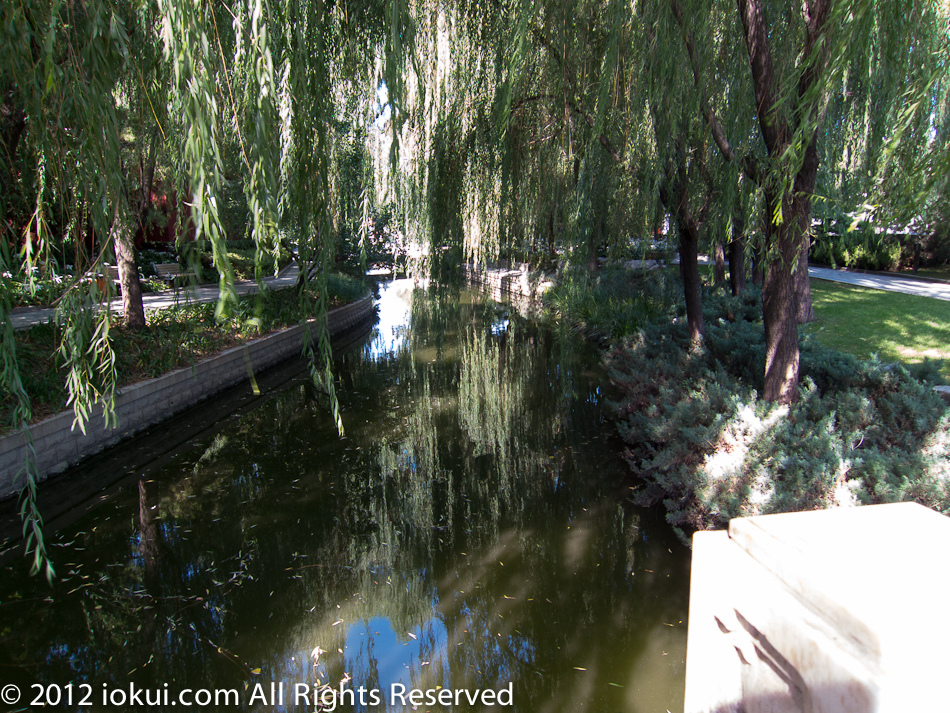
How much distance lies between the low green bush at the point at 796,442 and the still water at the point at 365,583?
0.53 metres

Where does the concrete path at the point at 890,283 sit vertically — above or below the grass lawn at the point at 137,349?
above

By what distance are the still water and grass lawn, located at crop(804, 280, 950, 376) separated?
12.9ft

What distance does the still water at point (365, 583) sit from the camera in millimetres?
3039

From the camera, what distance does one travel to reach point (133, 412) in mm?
6539

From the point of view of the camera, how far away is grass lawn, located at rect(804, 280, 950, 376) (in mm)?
7113

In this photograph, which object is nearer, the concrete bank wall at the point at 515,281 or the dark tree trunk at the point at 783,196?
the dark tree trunk at the point at 783,196

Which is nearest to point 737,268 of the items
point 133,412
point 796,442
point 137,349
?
point 796,442

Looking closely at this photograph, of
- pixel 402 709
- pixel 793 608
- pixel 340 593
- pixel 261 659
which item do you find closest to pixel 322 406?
pixel 340 593

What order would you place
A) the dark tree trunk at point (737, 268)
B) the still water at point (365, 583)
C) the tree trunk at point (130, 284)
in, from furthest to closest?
the dark tree trunk at point (737, 268) → the tree trunk at point (130, 284) → the still water at point (365, 583)

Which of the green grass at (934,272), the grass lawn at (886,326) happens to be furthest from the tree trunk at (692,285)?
the green grass at (934,272)

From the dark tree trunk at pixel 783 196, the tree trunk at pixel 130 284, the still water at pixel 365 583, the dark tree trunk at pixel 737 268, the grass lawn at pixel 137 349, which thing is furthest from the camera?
the dark tree trunk at pixel 737 268

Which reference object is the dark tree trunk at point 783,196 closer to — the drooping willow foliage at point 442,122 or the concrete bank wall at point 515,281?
the drooping willow foliage at point 442,122

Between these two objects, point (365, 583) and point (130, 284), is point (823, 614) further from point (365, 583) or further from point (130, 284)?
point (130, 284)

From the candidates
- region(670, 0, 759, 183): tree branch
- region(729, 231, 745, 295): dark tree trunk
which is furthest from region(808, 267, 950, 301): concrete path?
region(670, 0, 759, 183): tree branch
